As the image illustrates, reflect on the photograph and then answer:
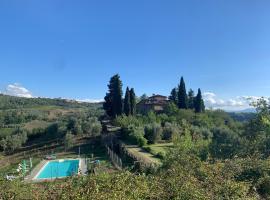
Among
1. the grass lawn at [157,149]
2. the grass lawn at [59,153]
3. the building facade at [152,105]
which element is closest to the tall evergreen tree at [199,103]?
the building facade at [152,105]

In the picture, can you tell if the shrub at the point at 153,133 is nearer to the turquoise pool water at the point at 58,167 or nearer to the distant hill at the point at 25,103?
the turquoise pool water at the point at 58,167

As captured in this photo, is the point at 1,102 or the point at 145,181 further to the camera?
the point at 1,102

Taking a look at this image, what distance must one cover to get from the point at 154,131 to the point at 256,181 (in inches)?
924

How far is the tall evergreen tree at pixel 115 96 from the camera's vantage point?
43.6 meters

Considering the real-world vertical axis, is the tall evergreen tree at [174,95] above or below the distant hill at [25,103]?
below

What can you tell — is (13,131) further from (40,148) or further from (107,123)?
(107,123)

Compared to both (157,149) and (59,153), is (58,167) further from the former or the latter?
(157,149)

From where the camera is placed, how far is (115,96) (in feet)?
144

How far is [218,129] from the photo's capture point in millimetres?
38094

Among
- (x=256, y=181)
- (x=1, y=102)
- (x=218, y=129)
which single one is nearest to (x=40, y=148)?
(x=218, y=129)

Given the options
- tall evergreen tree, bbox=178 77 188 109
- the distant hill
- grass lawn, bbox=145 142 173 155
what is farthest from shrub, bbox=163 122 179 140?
the distant hill

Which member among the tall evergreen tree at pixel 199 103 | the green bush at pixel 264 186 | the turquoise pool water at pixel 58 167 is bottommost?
the turquoise pool water at pixel 58 167

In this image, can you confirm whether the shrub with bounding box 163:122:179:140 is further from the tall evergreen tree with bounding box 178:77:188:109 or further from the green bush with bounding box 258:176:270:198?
the green bush with bounding box 258:176:270:198

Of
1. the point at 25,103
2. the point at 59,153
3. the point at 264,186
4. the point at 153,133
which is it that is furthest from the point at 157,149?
the point at 25,103
